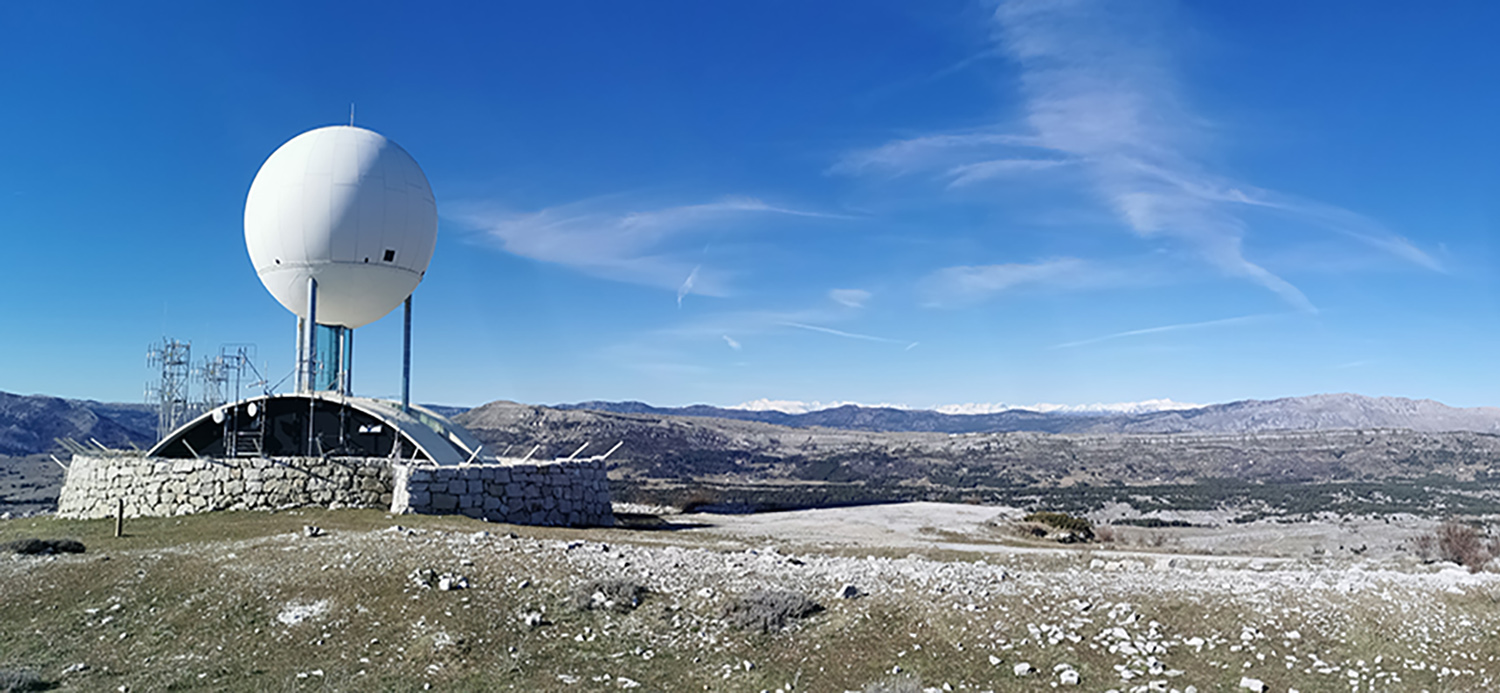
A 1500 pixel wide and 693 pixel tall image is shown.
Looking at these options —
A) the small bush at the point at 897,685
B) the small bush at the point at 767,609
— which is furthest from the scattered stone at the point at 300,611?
the small bush at the point at 897,685

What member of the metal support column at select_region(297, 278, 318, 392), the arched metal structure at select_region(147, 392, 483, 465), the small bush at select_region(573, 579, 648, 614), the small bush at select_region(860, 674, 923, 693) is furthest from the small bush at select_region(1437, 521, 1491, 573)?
the metal support column at select_region(297, 278, 318, 392)

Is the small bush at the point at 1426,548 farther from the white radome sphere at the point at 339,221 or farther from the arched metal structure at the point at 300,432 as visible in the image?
the white radome sphere at the point at 339,221

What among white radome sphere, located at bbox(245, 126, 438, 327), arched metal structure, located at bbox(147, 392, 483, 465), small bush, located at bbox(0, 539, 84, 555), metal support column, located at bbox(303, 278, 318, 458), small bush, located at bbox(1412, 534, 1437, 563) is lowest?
small bush, located at bbox(1412, 534, 1437, 563)

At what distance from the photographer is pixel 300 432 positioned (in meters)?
25.9

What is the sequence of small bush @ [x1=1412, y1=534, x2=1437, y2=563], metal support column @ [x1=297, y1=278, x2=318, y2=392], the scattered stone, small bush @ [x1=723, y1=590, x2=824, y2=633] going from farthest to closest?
1. metal support column @ [x1=297, y1=278, x2=318, y2=392]
2. small bush @ [x1=1412, y1=534, x2=1437, y2=563]
3. the scattered stone
4. small bush @ [x1=723, y1=590, x2=824, y2=633]

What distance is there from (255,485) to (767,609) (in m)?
17.9

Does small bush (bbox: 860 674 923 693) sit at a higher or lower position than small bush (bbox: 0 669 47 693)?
lower

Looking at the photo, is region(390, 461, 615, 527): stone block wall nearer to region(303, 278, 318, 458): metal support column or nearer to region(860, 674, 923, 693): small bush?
region(303, 278, 318, 458): metal support column

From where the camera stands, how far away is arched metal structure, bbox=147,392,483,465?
2541cm

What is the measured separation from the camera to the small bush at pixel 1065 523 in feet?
94.1

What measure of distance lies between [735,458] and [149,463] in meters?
69.5

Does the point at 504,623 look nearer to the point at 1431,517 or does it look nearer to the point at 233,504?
the point at 233,504

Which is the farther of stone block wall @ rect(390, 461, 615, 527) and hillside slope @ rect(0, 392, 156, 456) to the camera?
hillside slope @ rect(0, 392, 156, 456)

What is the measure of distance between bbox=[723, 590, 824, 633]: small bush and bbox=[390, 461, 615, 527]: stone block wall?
1258cm
